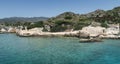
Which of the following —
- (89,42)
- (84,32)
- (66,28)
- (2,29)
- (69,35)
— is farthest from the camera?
(2,29)

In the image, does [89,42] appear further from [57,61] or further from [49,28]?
[49,28]

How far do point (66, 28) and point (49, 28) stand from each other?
7054mm

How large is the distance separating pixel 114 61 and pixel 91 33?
129ft

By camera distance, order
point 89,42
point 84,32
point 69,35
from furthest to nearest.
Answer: point 69,35 → point 84,32 → point 89,42

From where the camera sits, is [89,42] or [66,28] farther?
[66,28]

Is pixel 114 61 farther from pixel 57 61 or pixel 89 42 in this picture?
→ pixel 89 42

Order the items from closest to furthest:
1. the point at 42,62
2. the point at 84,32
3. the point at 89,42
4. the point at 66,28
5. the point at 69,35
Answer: the point at 42,62
the point at 89,42
the point at 84,32
the point at 69,35
the point at 66,28

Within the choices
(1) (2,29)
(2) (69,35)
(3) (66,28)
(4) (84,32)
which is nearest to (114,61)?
(4) (84,32)

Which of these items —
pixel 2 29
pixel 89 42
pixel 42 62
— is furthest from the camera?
pixel 2 29

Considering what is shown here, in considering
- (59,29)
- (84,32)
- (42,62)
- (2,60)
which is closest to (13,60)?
(2,60)

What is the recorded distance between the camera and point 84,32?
6712 centimetres

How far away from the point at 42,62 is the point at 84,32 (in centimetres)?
3956

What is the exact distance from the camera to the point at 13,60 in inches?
1187

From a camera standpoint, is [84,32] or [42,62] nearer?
[42,62]
